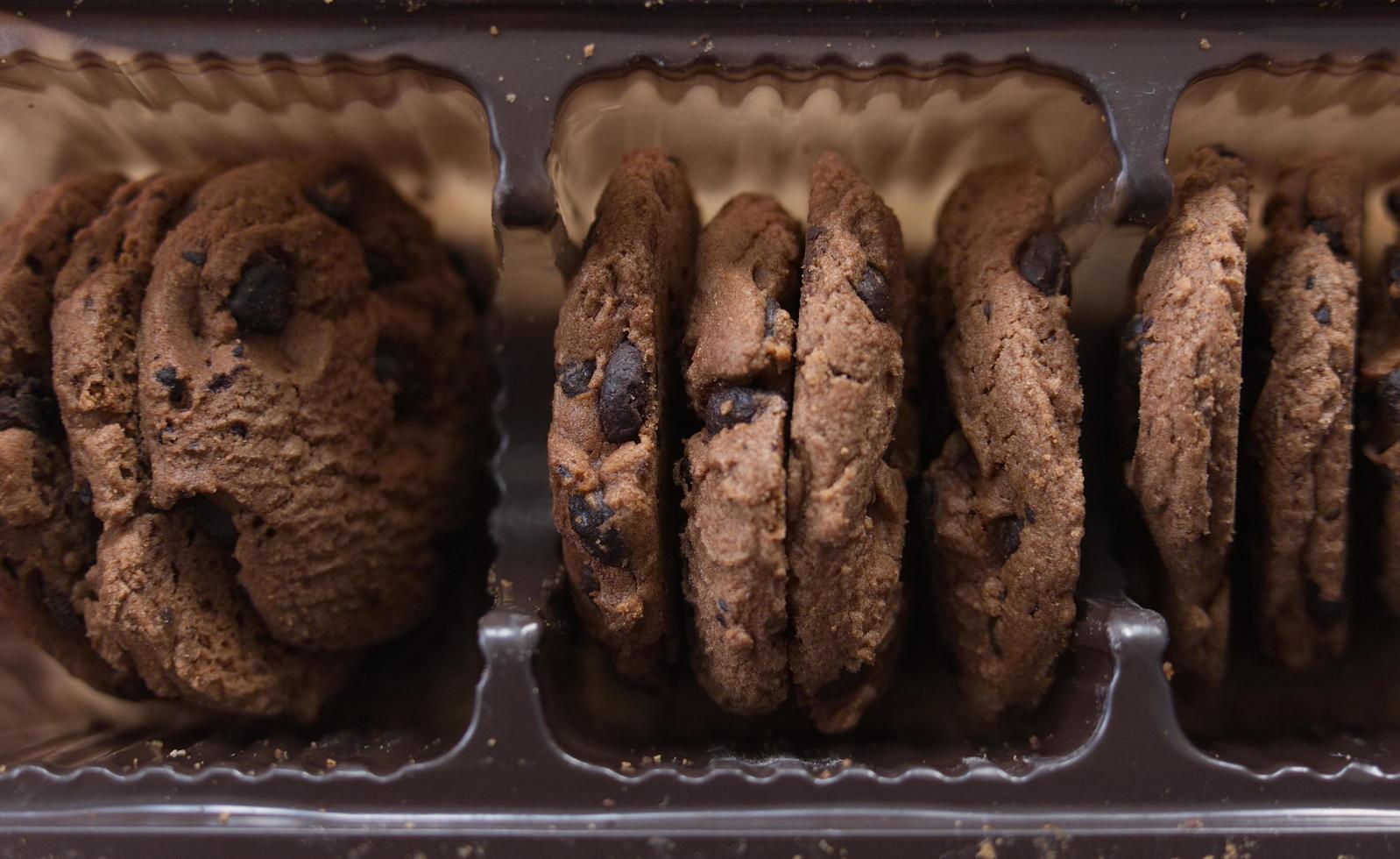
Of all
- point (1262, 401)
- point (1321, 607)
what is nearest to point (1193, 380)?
point (1262, 401)

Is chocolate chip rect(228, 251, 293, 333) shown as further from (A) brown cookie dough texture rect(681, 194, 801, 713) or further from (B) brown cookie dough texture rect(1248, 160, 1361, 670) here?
(B) brown cookie dough texture rect(1248, 160, 1361, 670)

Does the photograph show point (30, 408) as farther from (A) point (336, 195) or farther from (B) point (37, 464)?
(A) point (336, 195)

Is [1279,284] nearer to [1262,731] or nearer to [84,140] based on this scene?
[1262,731]

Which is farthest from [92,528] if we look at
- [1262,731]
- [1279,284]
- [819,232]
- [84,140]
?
[1262,731]

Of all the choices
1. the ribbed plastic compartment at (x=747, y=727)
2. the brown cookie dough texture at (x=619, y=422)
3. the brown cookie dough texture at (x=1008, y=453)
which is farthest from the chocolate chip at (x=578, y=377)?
the brown cookie dough texture at (x=1008, y=453)

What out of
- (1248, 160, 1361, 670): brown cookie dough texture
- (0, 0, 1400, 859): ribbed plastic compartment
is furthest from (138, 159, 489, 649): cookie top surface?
(1248, 160, 1361, 670): brown cookie dough texture

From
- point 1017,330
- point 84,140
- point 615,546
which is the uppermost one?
Result: point 84,140
